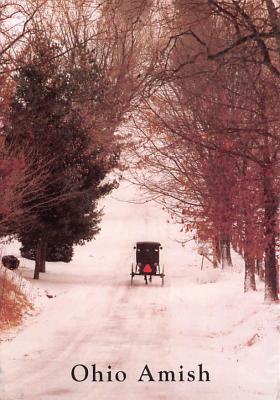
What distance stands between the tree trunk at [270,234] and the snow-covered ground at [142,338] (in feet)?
1.82

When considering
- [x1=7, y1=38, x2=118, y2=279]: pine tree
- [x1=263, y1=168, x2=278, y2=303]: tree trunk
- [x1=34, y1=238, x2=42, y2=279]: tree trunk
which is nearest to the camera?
[x1=263, y1=168, x2=278, y2=303]: tree trunk

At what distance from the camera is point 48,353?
38.1 ft

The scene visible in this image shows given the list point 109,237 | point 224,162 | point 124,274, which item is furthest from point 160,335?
point 109,237

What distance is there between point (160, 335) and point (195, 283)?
1202 cm

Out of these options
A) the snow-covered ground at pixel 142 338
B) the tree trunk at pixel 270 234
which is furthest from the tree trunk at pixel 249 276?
the tree trunk at pixel 270 234

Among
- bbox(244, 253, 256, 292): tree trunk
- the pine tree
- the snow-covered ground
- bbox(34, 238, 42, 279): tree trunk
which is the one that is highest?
the pine tree

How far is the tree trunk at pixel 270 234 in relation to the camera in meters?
14.3

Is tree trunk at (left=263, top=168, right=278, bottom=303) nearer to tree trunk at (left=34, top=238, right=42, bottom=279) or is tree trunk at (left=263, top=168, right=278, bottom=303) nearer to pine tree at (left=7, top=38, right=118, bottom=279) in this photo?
pine tree at (left=7, top=38, right=118, bottom=279)

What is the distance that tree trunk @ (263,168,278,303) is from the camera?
14273mm

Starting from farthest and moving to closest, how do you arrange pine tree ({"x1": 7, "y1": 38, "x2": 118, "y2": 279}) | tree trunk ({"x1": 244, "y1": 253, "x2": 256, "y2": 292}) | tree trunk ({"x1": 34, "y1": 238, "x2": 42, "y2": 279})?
tree trunk ({"x1": 34, "y1": 238, "x2": 42, "y2": 279})
tree trunk ({"x1": 244, "y1": 253, "x2": 256, "y2": 292})
pine tree ({"x1": 7, "y1": 38, "x2": 118, "y2": 279})

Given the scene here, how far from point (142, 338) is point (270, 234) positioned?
146 inches

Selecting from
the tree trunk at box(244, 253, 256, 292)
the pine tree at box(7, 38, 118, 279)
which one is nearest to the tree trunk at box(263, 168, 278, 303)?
the tree trunk at box(244, 253, 256, 292)

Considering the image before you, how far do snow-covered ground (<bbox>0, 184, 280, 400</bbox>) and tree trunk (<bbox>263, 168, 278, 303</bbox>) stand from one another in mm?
554

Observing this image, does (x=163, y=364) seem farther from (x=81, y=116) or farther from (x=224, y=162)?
(x=81, y=116)
